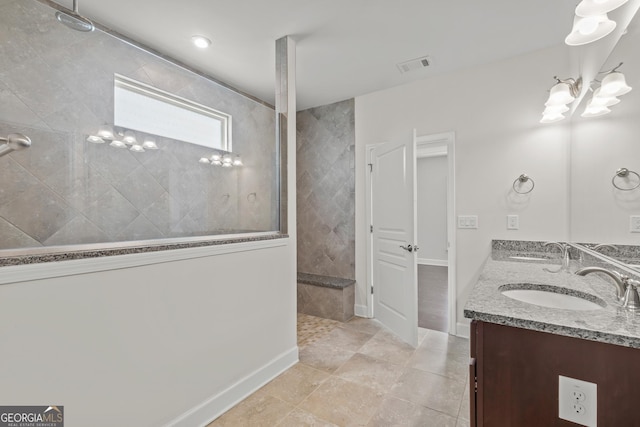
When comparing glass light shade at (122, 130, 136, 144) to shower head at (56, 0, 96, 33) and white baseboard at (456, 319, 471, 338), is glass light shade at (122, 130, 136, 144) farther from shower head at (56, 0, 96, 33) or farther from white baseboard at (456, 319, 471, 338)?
white baseboard at (456, 319, 471, 338)

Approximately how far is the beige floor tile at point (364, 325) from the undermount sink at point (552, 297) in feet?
5.75

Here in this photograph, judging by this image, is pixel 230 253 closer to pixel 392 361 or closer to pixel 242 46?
pixel 392 361

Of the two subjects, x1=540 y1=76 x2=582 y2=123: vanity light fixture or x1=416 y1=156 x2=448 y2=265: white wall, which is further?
x1=416 y1=156 x2=448 y2=265: white wall

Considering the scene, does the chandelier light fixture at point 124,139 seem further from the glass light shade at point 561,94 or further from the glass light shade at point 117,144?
the glass light shade at point 561,94

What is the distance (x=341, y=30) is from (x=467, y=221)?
199 cm

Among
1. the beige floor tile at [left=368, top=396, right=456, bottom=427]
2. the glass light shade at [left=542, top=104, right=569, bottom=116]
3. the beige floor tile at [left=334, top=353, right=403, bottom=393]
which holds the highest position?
the glass light shade at [left=542, top=104, right=569, bottom=116]

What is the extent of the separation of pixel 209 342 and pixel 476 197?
→ 2.49m

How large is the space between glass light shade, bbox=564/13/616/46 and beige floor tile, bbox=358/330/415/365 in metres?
2.30

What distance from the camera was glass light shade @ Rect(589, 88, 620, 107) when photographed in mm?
1276

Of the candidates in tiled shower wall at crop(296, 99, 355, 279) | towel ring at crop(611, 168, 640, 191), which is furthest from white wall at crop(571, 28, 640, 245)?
tiled shower wall at crop(296, 99, 355, 279)

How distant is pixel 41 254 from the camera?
1.02m

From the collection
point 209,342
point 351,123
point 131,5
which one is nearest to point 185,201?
point 209,342

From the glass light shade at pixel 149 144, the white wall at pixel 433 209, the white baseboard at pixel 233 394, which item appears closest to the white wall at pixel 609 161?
the white baseboard at pixel 233 394

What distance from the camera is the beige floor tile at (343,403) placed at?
5.21 ft
